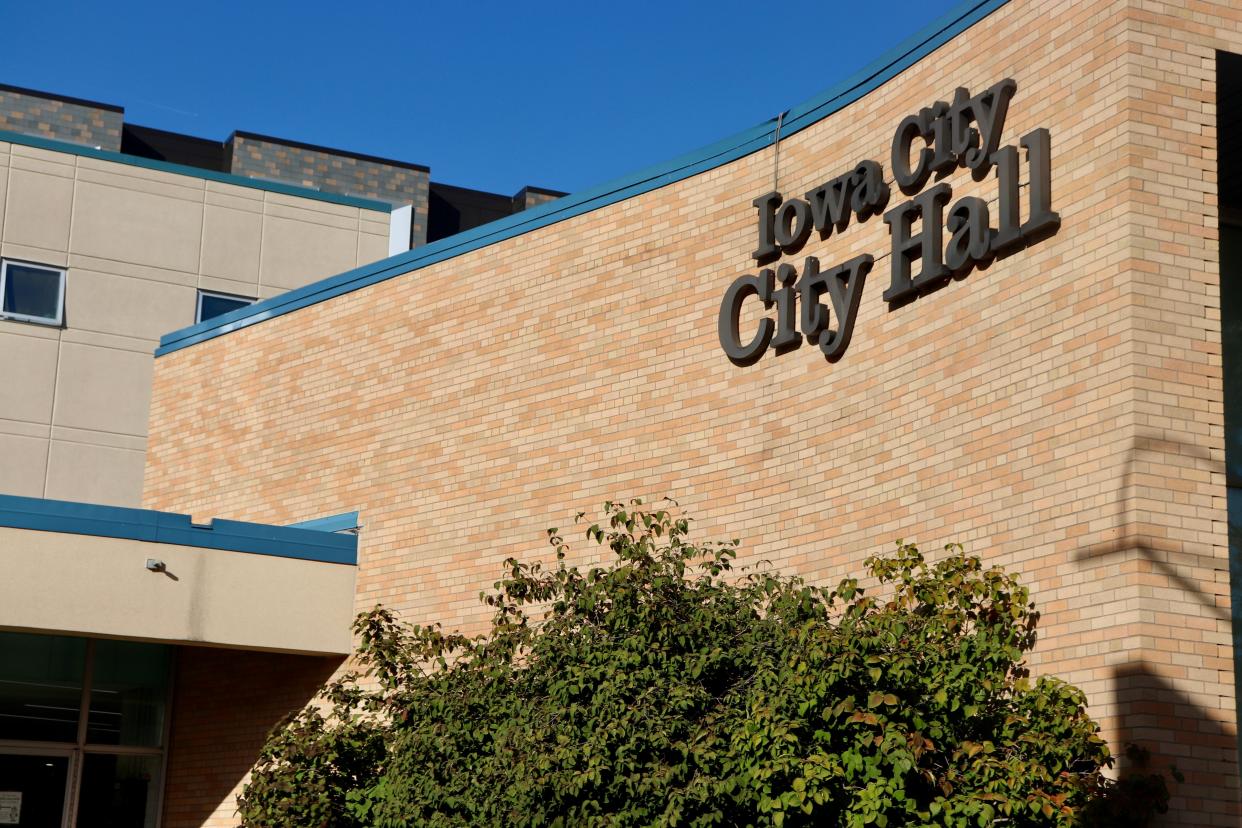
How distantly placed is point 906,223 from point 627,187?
4.35 metres

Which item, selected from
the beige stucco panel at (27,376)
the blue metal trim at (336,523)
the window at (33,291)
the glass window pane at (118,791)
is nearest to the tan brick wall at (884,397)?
the blue metal trim at (336,523)

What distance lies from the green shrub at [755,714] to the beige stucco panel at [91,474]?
A: 587 inches

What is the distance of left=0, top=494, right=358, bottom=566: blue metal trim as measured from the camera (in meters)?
17.4

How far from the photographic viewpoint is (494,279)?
63.3 ft

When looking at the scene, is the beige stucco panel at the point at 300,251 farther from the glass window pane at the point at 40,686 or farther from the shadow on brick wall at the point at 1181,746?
the shadow on brick wall at the point at 1181,746

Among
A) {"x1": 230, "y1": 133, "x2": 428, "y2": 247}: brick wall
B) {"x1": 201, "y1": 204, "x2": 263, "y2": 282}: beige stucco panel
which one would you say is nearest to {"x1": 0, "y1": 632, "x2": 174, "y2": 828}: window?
{"x1": 201, "y1": 204, "x2": 263, "y2": 282}: beige stucco panel

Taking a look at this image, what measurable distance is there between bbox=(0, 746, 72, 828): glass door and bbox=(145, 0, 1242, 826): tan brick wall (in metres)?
2.25

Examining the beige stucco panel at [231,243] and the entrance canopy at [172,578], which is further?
the beige stucco panel at [231,243]

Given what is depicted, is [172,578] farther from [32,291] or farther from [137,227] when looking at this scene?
[137,227]

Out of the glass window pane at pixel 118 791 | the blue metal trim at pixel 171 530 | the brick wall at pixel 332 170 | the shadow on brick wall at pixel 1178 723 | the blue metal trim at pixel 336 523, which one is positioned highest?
the brick wall at pixel 332 170

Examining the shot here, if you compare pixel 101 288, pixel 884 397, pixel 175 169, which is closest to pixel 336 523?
pixel 884 397

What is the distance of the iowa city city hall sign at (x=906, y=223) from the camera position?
13500mm

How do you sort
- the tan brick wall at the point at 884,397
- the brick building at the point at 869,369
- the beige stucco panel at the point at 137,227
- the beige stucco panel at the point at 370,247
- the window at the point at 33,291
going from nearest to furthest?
the tan brick wall at the point at 884,397 < the brick building at the point at 869,369 < the window at the point at 33,291 < the beige stucco panel at the point at 137,227 < the beige stucco panel at the point at 370,247

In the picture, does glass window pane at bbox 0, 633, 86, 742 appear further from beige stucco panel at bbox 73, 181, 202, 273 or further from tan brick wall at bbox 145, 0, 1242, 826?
beige stucco panel at bbox 73, 181, 202, 273
